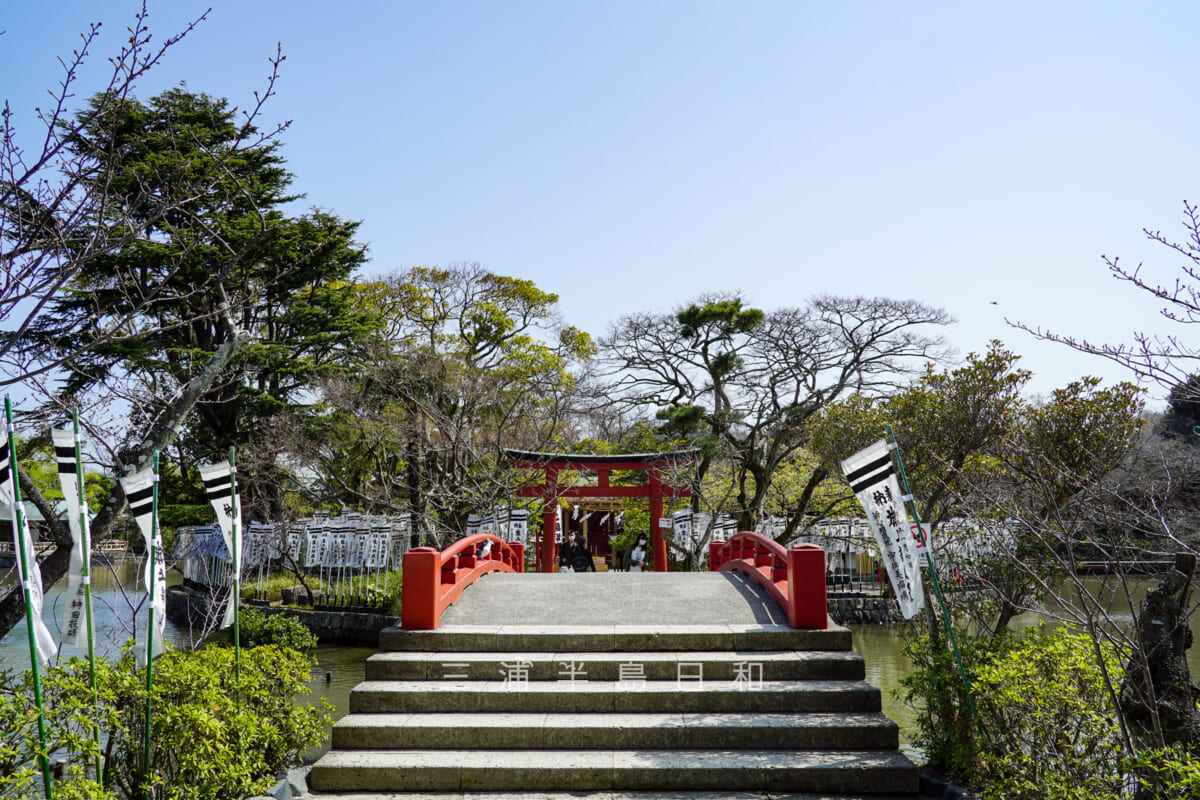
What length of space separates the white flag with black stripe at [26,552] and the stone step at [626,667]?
2.85 m

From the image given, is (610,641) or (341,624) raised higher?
(610,641)

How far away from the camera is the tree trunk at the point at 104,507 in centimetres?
497

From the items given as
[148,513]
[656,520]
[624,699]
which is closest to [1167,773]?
[624,699]

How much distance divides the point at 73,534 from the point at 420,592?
3205 mm

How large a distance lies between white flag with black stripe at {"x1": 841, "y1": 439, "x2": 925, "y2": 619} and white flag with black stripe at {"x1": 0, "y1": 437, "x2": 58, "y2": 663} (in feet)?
18.6

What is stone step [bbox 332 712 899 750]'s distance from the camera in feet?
19.3

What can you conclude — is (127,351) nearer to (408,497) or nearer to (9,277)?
(408,497)

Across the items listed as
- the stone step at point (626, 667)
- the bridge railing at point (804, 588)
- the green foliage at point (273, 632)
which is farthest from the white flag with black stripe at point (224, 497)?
the green foliage at point (273, 632)

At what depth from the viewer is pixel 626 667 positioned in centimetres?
674

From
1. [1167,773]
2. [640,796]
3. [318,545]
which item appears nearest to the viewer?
[1167,773]

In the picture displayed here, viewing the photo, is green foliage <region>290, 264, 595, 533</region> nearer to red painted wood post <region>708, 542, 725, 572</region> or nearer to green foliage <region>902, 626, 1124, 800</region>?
red painted wood post <region>708, 542, 725, 572</region>

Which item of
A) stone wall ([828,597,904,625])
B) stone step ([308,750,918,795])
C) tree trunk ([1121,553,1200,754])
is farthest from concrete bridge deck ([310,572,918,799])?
stone wall ([828,597,904,625])

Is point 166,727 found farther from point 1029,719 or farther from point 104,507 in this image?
point 1029,719

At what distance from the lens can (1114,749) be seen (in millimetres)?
4477
